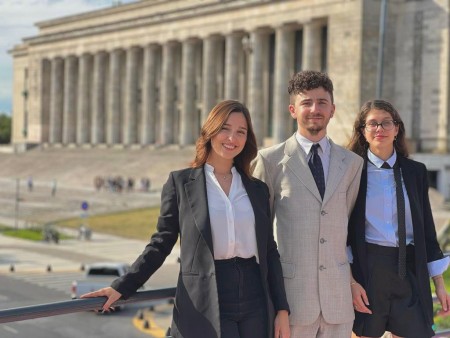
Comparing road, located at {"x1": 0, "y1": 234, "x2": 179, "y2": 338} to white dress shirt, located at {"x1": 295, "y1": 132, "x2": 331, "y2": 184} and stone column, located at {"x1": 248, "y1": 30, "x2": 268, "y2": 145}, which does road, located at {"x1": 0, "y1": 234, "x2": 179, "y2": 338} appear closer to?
white dress shirt, located at {"x1": 295, "y1": 132, "x2": 331, "y2": 184}

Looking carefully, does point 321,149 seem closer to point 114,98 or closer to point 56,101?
point 114,98

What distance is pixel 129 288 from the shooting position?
5.04 meters

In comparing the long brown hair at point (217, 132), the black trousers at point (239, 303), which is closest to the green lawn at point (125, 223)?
the long brown hair at point (217, 132)

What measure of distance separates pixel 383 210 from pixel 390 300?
722mm

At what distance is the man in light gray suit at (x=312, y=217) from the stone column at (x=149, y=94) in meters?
68.1

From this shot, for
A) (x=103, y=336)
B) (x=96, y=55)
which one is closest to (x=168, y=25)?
(x=96, y=55)

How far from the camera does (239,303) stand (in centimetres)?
480

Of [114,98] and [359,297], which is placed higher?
[114,98]

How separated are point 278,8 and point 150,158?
58.6ft

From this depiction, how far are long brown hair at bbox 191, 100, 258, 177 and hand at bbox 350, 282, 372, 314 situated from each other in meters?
1.29

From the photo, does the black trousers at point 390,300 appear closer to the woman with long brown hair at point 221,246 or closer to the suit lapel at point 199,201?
the woman with long brown hair at point 221,246

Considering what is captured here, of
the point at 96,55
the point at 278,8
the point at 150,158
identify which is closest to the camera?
the point at 278,8

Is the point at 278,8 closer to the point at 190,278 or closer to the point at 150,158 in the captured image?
the point at 150,158

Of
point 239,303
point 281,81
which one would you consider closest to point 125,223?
point 281,81
